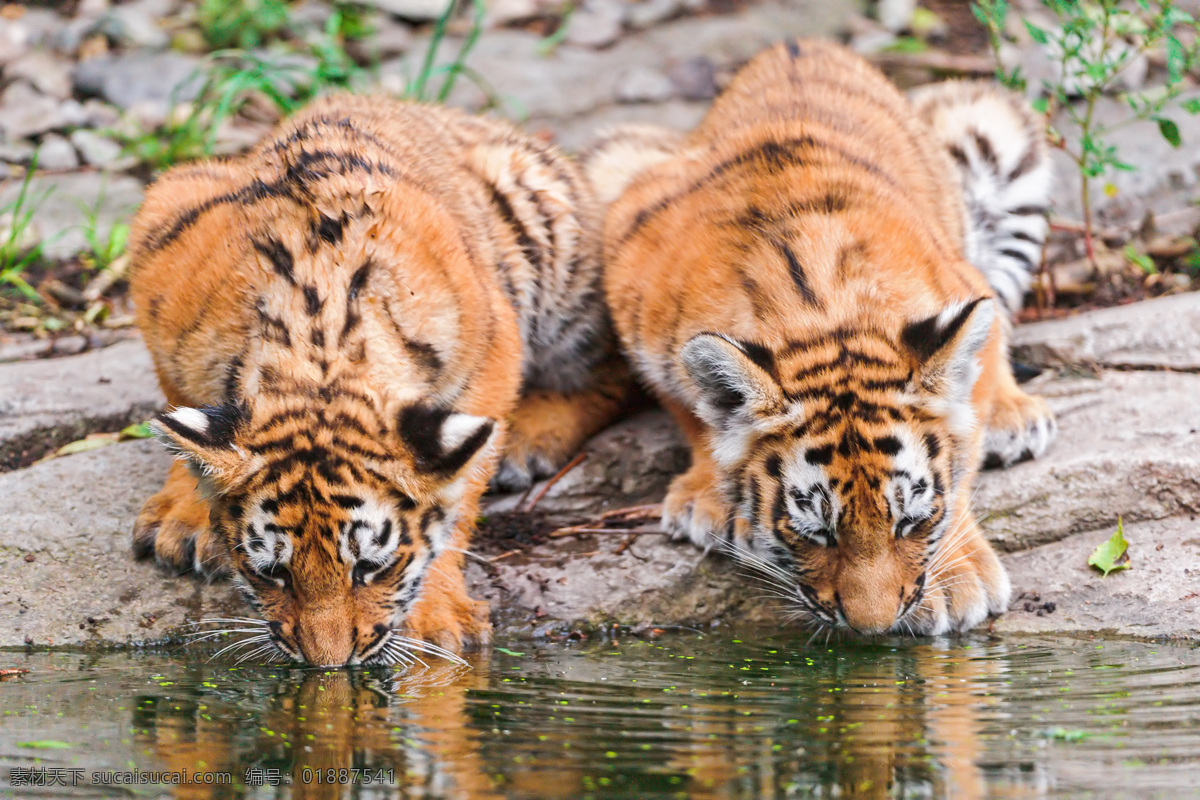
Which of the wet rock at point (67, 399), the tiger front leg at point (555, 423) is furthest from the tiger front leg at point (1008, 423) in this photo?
the wet rock at point (67, 399)

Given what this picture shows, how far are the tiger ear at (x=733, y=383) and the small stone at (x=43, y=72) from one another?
216 inches

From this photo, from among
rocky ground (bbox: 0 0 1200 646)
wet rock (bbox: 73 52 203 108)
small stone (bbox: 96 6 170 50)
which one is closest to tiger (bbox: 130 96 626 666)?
rocky ground (bbox: 0 0 1200 646)

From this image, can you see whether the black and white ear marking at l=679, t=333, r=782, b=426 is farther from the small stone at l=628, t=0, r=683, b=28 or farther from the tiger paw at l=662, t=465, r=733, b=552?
the small stone at l=628, t=0, r=683, b=28

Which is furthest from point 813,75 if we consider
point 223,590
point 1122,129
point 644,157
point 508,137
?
point 223,590

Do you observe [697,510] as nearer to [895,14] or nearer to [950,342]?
[950,342]

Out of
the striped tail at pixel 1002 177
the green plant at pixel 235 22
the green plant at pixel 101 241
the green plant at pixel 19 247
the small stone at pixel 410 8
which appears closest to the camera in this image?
the striped tail at pixel 1002 177

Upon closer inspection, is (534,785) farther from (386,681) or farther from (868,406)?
(868,406)

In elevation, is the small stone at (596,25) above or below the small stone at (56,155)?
above

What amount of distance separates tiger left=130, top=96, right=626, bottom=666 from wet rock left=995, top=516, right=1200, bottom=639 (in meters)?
1.73

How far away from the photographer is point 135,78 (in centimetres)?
783

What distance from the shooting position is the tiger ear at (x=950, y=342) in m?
3.64

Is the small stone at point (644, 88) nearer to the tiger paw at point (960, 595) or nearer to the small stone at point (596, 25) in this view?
the small stone at point (596, 25)

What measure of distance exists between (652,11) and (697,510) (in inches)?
229

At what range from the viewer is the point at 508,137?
18.4 feet
